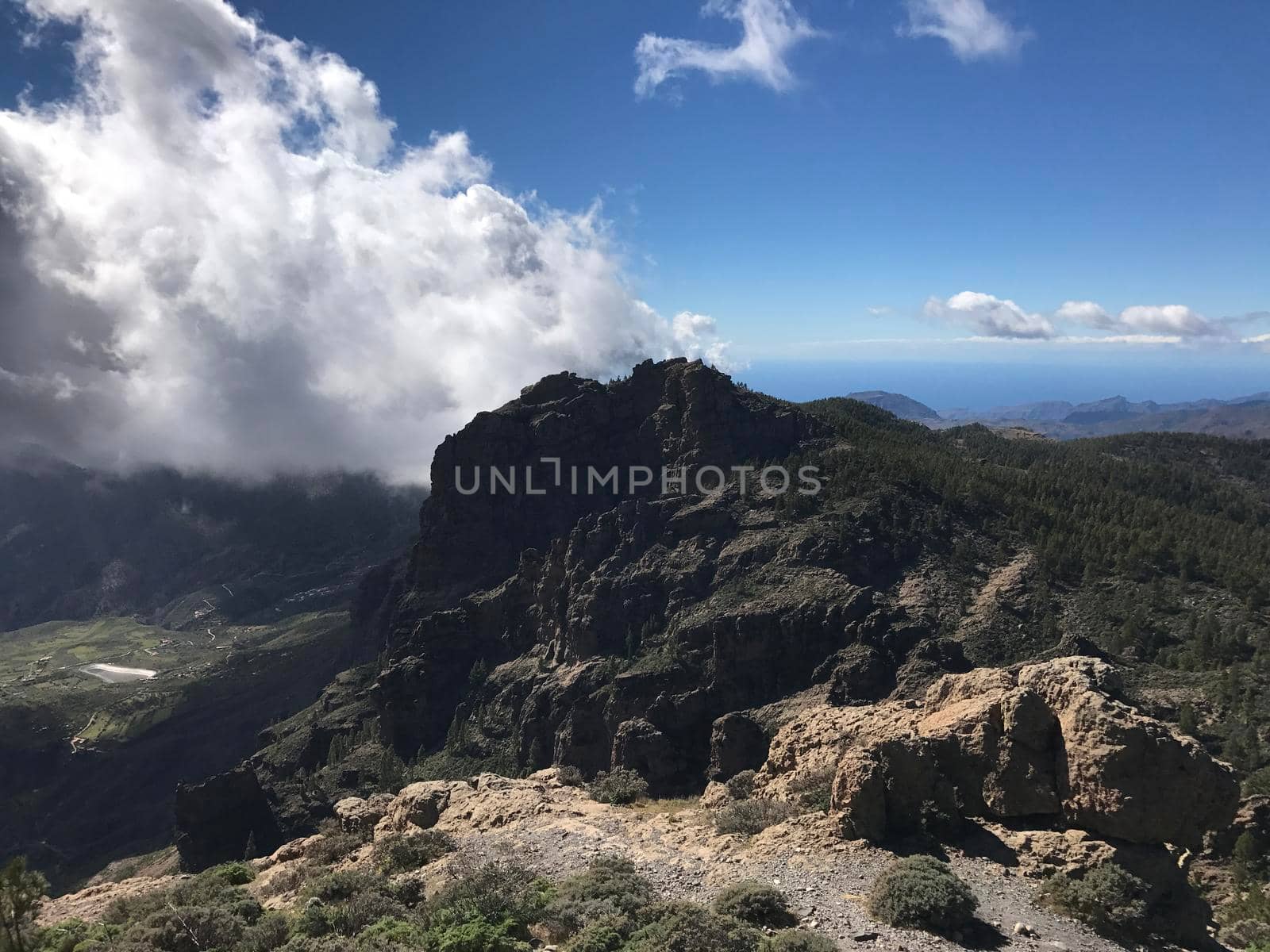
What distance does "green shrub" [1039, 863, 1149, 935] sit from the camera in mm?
21469

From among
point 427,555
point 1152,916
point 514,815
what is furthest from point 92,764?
point 1152,916

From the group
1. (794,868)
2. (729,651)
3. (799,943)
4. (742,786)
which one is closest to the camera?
(799,943)

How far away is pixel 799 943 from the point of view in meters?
19.5

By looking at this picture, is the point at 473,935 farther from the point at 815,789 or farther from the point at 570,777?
the point at 570,777

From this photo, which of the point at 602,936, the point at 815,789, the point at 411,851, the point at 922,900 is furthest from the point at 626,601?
the point at 922,900

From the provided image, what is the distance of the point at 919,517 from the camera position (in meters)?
92.2

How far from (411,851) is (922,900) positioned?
21359mm

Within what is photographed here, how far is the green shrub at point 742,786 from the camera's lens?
3578cm

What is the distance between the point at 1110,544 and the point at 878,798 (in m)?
72.7

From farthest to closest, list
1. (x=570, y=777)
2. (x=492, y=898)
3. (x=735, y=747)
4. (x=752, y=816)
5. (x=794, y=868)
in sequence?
1. (x=735, y=747)
2. (x=570, y=777)
3. (x=752, y=816)
4. (x=794, y=868)
5. (x=492, y=898)

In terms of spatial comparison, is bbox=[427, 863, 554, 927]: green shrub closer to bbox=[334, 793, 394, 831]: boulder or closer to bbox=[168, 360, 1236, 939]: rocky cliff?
bbox=[168, 360, 1236, 939]: rocky cliff

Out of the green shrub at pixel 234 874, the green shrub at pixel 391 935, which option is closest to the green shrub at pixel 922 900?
the green shrub at pixel 391 935

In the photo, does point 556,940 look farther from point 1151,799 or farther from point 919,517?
point 919,517

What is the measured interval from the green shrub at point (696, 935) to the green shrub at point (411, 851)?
14160mm
